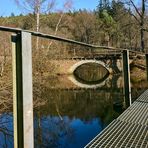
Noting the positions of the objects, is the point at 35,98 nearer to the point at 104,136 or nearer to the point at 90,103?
the point at 90,103

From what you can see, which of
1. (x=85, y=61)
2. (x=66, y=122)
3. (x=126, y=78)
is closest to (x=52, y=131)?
(x=66, y=122)

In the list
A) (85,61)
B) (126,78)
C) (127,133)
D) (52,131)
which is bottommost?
(52,131)

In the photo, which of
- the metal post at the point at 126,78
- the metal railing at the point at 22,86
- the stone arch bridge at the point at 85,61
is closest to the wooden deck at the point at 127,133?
the metal post at the point at 126,78

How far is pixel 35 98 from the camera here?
43.4 feet

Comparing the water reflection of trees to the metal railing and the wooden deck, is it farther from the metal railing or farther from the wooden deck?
the metal railing

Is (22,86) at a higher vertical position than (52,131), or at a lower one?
higher

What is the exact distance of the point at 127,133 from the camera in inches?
138

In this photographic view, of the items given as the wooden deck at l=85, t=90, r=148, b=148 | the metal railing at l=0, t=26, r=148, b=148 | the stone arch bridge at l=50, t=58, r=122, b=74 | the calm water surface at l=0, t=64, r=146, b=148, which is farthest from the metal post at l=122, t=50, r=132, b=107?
the stone arch bridge at l=50, t=58, r=122, b=74

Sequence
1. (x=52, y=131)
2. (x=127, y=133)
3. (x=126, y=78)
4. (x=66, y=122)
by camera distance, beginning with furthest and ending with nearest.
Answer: (x=66, y=122)
(x=52, y=131)
(x=126, y=78)
(x=127, y=133)

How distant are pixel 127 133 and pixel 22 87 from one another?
5.61 ft

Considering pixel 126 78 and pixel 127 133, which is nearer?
pixel 127 133

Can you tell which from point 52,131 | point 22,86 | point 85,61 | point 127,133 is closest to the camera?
point 22,86

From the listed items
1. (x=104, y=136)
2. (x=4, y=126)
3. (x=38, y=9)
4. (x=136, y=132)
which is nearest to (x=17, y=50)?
(x=104, y=136)

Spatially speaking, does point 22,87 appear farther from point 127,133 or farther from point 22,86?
point 127,133
